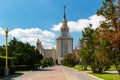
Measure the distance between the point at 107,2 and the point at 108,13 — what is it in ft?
3.21

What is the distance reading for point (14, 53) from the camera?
72.8 metres

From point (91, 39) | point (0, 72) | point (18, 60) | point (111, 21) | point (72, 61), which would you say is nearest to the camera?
point (111, 21)

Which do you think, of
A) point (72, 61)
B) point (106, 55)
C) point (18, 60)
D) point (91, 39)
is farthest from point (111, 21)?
point (72, 61)

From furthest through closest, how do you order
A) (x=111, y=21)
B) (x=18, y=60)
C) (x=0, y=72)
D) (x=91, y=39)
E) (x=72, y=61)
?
(x=72, y=61), (x=18, y=60), (x=91, y=39), (x=0, y=72), (x=111, y=21)

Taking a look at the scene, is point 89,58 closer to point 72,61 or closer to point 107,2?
point 107,2

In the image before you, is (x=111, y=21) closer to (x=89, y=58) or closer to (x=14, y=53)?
(x=89, y=58)

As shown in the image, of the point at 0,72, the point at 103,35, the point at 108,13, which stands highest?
the point at 108,13

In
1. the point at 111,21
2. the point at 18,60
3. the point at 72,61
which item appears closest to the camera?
the point at 111,21

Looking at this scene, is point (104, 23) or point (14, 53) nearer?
point (104, 23)

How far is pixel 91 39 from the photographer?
5403 cm

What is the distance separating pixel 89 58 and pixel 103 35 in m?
30.1

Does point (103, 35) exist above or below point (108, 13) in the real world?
below

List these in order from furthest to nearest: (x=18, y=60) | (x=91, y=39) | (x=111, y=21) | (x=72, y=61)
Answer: (x=72, y=61) < (x=18, y=60) < (x=91, y=39) < (x=111, y=21)

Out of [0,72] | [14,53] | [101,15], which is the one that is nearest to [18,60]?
[14,53]
